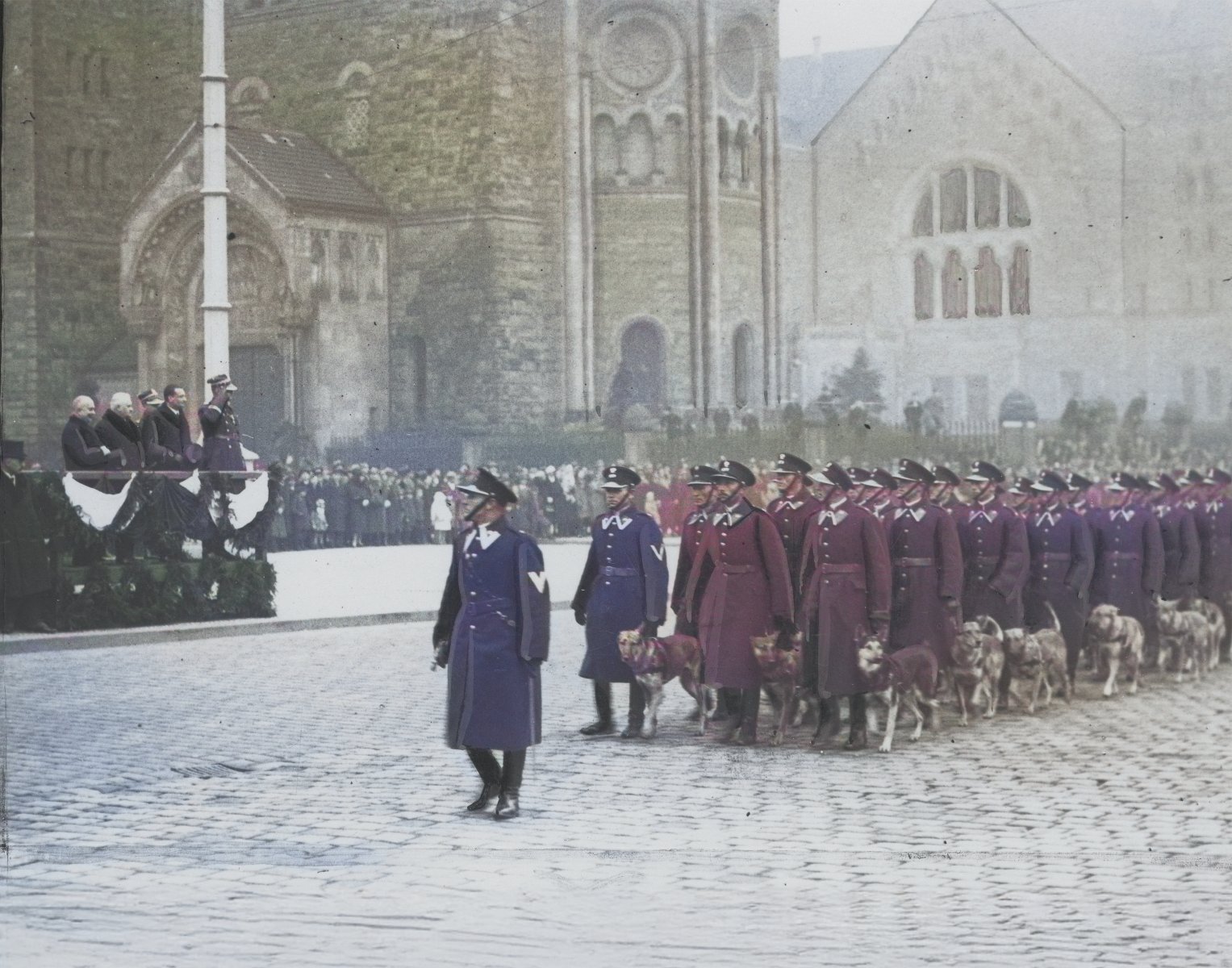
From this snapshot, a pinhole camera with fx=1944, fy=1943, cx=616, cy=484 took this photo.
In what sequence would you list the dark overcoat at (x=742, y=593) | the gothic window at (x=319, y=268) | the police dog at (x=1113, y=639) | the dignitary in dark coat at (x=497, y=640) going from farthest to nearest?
the gothic window at (x=319, y=268) < the police dog at (x=1113, y=639) < the dark overcoat at (x=742, y=593) < the dignitary in dark coat at (x=497, y=640)

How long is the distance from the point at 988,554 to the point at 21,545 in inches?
278

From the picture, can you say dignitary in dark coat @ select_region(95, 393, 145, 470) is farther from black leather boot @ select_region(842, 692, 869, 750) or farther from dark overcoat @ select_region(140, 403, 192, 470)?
black leather boot @ select_region(842, 692, 869, 750)

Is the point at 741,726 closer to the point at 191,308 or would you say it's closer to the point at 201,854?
the point at 201,854

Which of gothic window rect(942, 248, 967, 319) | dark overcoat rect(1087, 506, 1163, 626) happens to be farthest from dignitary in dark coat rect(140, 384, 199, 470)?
dark overcoat rect(1087, 506, 1163, 626)

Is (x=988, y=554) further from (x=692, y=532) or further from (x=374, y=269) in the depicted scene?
(x=374, y=269)

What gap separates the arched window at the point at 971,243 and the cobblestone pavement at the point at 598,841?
2.43 m

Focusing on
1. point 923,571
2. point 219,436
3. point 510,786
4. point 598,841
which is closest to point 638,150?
point 219,436

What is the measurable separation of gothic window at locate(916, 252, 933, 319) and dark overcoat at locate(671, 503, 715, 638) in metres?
2.05

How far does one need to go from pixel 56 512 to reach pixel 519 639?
7432mm

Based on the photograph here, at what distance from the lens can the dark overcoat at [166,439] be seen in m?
14.4

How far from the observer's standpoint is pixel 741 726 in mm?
10195

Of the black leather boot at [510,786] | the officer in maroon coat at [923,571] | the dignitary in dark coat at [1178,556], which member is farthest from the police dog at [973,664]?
the black leather boot at [510,786]

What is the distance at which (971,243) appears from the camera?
1188 cm

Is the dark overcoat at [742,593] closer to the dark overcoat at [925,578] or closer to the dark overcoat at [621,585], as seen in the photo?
the dark overcoat at [621,585]
